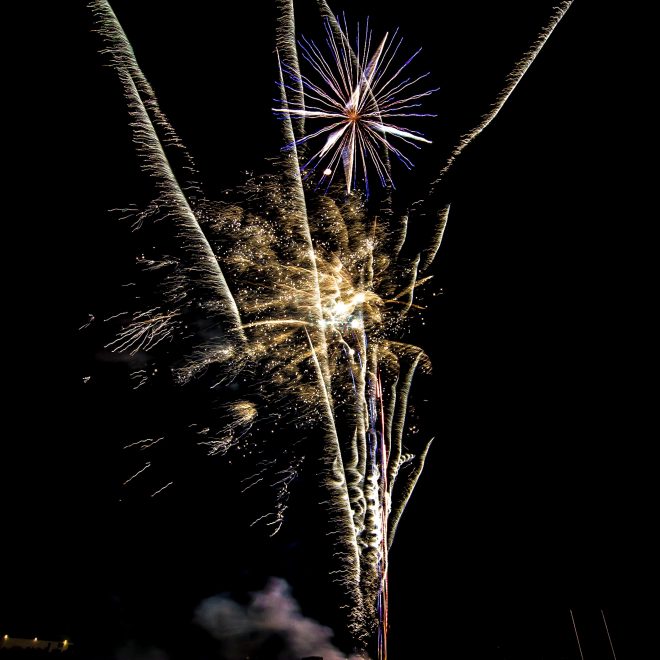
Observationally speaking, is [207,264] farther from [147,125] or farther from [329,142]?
[329,142]

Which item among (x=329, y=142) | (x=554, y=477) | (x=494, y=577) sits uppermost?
(x=329, y=142)

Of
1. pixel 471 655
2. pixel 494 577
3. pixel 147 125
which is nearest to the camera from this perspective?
pixel 147 125

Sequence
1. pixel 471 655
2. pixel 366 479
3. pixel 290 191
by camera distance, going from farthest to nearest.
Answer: pixel 471 655 → pixel 366 479 → pixel 290 191

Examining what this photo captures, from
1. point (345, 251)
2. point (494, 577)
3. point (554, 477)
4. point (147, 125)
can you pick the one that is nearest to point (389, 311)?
point (345, 251)

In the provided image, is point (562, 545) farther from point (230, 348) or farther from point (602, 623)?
point (230, 348)

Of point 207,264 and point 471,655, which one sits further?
point 471,655

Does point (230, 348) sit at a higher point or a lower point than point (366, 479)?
higher

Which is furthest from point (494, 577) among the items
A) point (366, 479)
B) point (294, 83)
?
point (294, 83)

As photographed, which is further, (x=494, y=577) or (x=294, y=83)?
(x=494, y=577)

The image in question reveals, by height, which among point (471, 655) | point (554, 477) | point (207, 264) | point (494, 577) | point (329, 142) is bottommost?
point (471, 655)
